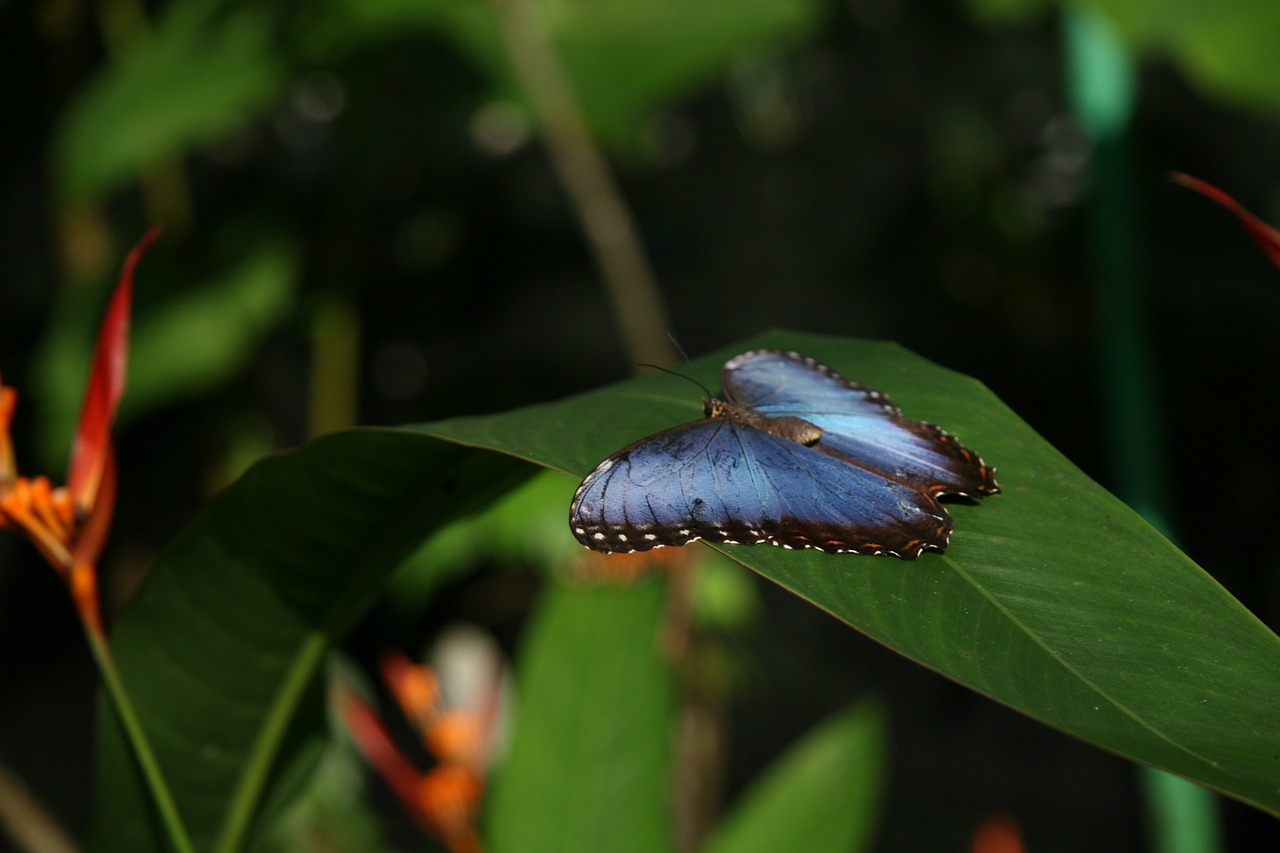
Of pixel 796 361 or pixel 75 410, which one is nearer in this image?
pixel 796 361

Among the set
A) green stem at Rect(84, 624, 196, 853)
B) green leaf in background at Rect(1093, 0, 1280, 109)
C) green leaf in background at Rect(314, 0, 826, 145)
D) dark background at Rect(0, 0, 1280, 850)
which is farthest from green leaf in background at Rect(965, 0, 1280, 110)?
green stem at Rect(84, 624, 196, 853)

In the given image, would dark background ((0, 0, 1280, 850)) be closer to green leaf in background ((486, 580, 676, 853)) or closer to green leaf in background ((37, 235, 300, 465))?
green leaf in background ((37, 235, 300, 465))

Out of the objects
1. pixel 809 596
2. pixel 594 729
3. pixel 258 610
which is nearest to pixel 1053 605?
pixel 809 596

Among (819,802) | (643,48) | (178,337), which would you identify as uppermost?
(643,48)

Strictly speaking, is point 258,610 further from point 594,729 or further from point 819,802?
point 819,802

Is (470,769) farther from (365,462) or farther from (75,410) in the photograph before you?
(75,410)

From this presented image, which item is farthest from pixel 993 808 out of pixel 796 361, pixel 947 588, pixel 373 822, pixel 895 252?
pixel 947 588

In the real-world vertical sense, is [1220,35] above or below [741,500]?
above
